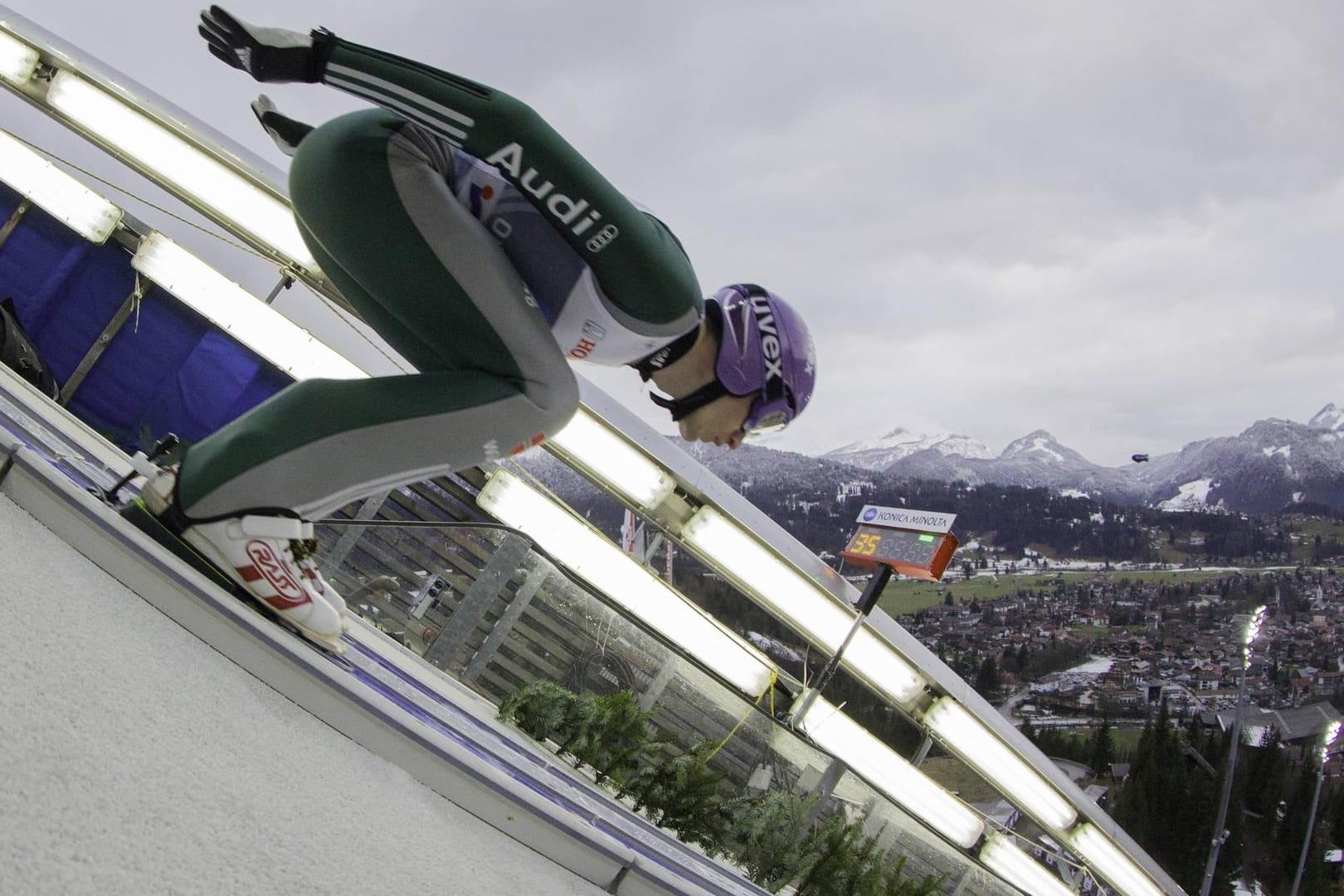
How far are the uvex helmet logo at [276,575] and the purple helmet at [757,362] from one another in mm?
634

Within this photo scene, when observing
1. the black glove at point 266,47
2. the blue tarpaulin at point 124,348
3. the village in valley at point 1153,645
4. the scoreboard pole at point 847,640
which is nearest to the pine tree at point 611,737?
the scoreboard pole at point 847,640

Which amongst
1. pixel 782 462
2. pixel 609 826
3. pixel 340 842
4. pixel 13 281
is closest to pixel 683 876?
pixel 609 826

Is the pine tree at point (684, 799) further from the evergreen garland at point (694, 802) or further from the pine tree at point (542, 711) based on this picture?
the pine tree at point (542, 711)

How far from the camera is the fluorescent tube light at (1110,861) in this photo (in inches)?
150

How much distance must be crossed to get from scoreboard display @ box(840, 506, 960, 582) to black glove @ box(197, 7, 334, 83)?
2665mm

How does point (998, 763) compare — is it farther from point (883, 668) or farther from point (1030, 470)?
point (1030, 470)

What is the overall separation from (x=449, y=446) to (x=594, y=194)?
0.41m

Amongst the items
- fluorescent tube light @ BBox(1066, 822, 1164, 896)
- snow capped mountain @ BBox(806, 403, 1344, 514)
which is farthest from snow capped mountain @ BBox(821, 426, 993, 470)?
fluorescent tube light @ BBox(1066, 822, 1164, 896)

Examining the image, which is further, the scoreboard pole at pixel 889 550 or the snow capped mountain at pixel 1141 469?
the snow capped mountain at pixel 1141 469

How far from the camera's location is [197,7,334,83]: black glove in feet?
3.37

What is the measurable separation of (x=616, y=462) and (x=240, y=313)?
5.22ft

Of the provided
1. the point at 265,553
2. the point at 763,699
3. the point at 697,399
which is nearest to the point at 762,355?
the point at 697,399

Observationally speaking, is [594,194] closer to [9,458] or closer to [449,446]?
[449,446]

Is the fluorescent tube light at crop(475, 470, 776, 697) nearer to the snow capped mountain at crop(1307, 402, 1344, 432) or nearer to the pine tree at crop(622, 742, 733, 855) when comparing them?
the pine tree at crop(622, 742, 733, 855)
